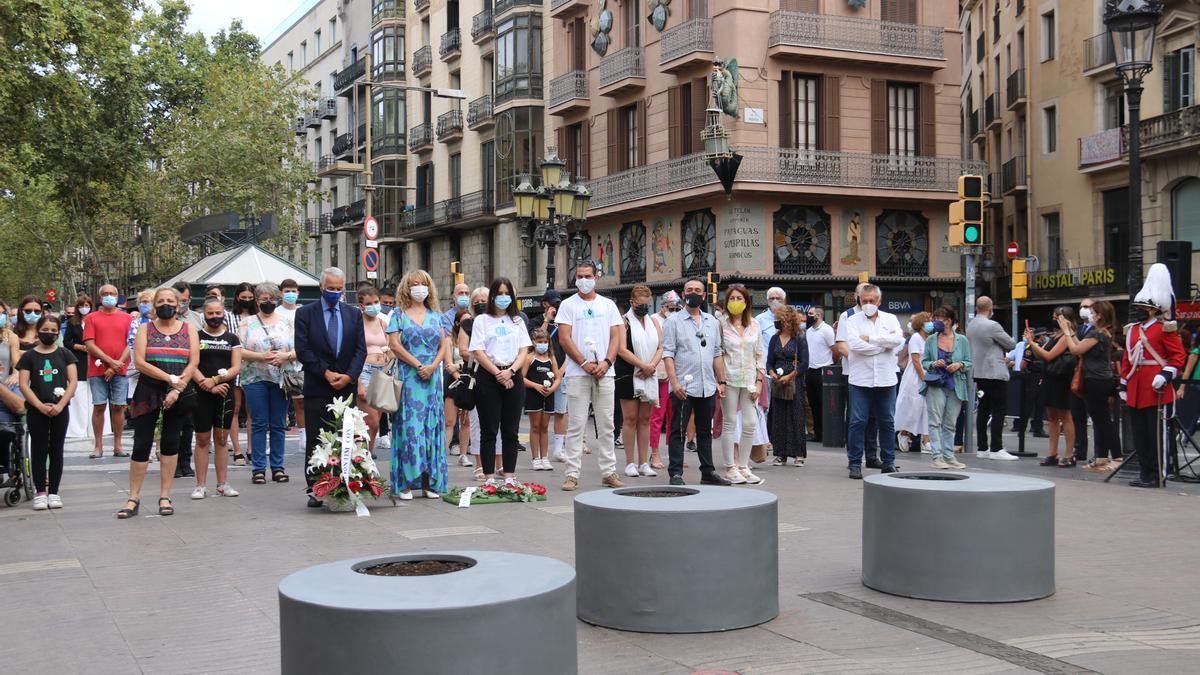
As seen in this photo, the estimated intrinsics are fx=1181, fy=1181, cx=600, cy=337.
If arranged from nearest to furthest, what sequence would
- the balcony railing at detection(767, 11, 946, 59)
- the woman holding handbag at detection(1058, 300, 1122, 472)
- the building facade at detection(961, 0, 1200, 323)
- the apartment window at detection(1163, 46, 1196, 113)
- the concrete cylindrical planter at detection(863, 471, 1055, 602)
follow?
the concrete cylindrical planter at detection(863, 471, 1055, 602)
the woman holding handbag at detection(1058, 300, 1122, 472)
the apartment window at detection(1163, 46, 1196, 113)
the building facade at detection(961, 0, 1200, 323)
the balcony railing at detection(767, 11, 946, 59)

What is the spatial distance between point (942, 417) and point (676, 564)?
365 inches

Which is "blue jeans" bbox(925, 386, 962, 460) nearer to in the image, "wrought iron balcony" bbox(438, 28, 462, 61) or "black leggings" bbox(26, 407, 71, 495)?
"black leggings" bbox(26, 407, 71, 495)

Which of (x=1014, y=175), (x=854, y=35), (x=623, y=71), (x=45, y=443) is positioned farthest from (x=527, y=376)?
(x=1014, y=175)

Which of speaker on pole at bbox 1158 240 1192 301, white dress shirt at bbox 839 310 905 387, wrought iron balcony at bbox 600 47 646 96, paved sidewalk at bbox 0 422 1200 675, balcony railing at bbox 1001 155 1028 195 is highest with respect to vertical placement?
wrought iron balcony at bbox 600 47 646 96

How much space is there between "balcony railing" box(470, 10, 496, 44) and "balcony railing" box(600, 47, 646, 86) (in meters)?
9.09

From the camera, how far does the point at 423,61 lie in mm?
51781

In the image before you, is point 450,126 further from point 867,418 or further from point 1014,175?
point 867,418

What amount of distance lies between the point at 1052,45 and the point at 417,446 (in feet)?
115

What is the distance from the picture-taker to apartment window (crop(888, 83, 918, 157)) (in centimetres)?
3491

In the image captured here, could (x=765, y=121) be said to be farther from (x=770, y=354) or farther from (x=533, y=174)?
(x=770, y=354)

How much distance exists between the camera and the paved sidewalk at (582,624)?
17.9 ft

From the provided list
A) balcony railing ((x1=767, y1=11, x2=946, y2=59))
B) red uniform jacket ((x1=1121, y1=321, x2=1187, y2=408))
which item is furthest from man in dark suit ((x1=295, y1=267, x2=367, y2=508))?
balcony railing ((x1=767, y1=11, x2=946, y2=59))

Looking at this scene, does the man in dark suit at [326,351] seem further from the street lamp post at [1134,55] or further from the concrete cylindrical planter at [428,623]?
the street lamp post at [1134,55]

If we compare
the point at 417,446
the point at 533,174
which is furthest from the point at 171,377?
the point at 533,174
